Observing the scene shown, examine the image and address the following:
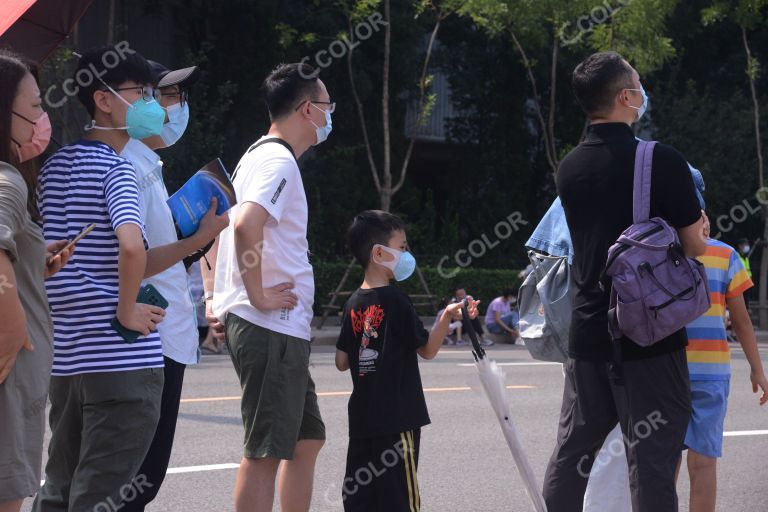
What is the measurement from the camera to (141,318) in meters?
3.42

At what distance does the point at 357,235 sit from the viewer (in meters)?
5.04

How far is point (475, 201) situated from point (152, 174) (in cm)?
2534

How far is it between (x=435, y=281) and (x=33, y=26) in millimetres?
20012

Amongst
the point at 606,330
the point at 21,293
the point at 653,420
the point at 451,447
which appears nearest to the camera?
the point at 21,293

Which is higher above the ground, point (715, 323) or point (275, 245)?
point (275, 245)

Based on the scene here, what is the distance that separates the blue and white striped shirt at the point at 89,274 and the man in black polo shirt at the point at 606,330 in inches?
62.3

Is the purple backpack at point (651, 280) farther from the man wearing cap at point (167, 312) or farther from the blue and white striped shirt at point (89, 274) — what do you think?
the blue and white striped shirt at point (89, 274)

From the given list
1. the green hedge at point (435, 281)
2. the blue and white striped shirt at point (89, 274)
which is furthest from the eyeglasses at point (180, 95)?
the green hedge at point (435, 281)

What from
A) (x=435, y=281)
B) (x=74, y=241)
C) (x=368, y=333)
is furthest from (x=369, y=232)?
(x=435, y=281)

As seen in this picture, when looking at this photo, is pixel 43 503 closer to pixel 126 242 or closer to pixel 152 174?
pixel 126 242

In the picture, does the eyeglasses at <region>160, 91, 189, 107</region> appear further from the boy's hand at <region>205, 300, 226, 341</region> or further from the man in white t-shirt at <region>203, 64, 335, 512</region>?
the boy's hand at <region>205, 300, 226, 341</region>

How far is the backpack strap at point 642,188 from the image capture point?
3.80 m

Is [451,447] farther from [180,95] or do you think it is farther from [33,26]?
[33,26]

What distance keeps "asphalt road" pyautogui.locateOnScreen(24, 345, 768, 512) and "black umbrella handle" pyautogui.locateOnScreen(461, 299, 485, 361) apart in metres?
0.14
